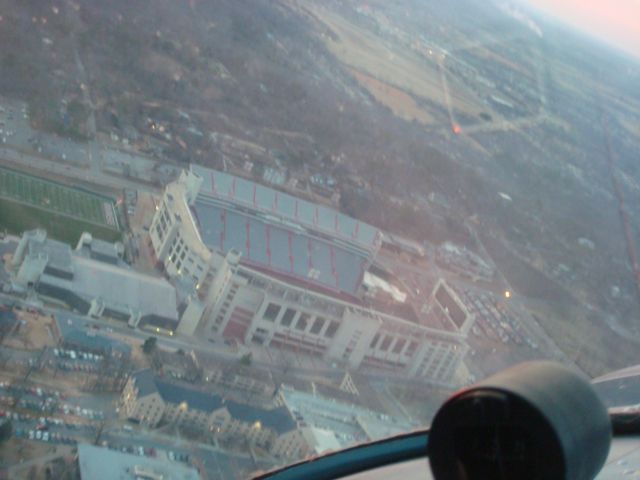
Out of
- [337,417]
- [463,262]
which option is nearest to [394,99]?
[463,262]

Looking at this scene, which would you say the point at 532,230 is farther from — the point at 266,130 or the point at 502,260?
the point at 266,130

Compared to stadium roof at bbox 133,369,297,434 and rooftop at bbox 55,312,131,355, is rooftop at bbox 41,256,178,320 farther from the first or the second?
stadium roof at bbox 133,369,297,434

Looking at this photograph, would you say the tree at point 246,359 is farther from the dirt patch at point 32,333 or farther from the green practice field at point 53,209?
the green practice field at point 53,209

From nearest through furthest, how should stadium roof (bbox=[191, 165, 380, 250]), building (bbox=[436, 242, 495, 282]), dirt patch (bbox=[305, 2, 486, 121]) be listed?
stadium roof (bbox=[191, 165, 380, 250]) < building (bbox=[436, 242, 495, 282]) < dirt patch (bbox=[305, 2, 486, 121])

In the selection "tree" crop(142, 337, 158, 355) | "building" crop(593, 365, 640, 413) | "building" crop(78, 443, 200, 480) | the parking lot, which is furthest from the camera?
the parking lot

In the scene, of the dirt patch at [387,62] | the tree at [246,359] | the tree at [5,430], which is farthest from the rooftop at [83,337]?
the dirt patch at [387,62]

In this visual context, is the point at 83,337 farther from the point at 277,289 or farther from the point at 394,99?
the point at 394,99

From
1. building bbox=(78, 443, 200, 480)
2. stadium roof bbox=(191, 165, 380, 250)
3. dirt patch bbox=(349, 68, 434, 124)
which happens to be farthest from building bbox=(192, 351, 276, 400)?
dirt patch bbox=(349, 68, 434, 124)

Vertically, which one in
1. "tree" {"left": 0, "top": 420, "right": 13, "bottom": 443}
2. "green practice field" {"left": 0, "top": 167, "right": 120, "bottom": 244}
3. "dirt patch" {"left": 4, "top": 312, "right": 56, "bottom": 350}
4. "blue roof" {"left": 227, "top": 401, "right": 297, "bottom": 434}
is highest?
"blue roof" {"left": 227, "top": 401, "right": 297, "bottom": 434}

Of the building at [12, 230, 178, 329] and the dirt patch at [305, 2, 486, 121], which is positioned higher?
the dirt patch at [305, 2, 486, 121]
